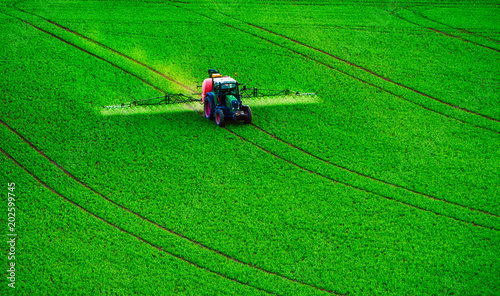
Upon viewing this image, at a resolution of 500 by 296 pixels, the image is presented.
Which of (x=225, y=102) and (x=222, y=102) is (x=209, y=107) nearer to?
(x=222, y=102)

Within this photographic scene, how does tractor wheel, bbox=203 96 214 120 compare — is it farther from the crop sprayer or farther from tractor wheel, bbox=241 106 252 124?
tractor wheel, bbox=241 106 252 124

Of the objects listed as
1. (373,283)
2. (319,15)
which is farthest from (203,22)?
→ (373,283)

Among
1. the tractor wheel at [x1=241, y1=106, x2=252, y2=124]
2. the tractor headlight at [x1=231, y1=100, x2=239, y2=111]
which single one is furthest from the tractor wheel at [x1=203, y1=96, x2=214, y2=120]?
the tractor wheel at [x1=241, y1=106, x2=252, y2=124]

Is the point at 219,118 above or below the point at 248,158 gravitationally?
above

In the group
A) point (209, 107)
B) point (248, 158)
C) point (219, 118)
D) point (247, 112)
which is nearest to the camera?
point (248, 158)

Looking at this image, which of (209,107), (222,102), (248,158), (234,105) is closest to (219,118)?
(222,102)

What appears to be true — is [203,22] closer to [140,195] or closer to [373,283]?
[140,195]

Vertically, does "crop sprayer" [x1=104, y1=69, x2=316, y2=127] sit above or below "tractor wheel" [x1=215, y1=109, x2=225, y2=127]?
above
